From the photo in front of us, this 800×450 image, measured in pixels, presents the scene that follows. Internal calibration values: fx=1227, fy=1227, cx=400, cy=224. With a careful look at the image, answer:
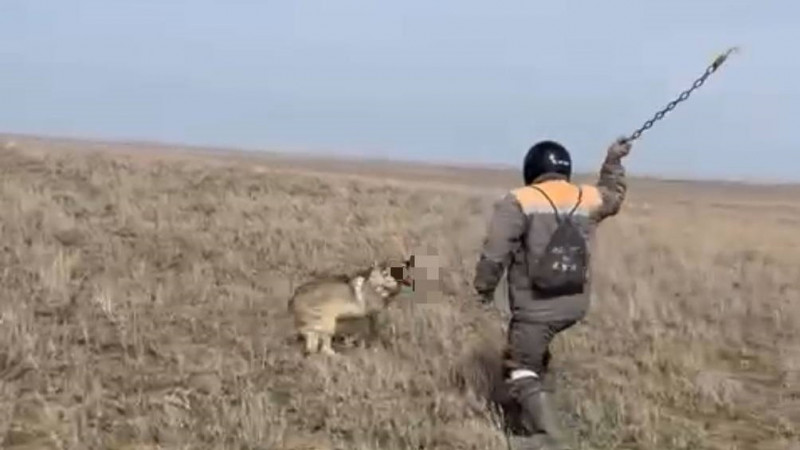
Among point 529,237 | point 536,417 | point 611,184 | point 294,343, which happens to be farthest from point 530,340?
point 294,343

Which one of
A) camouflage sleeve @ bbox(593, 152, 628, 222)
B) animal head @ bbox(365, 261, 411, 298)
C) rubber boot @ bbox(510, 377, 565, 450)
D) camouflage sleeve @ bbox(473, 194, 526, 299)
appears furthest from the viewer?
animal head @ bbox(365, 261, 411, 298)

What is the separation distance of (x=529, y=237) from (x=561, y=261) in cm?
23

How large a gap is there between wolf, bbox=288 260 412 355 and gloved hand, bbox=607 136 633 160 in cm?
291

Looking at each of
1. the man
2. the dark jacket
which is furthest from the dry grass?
the dark jacket

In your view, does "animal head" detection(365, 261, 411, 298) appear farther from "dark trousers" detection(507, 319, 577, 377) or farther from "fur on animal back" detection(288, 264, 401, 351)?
"dark trousers" detection(507, 319, 577, 377)

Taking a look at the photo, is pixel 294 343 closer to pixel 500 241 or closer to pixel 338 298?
pixel 338 298

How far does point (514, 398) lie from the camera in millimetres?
7410

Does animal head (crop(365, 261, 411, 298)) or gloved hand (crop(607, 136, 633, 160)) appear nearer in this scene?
gloved hand (crop(607, 136, 633, 160))

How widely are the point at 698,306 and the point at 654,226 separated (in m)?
11.8

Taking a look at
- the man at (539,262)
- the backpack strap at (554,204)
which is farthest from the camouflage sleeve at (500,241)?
the backpack strap at (554,204)

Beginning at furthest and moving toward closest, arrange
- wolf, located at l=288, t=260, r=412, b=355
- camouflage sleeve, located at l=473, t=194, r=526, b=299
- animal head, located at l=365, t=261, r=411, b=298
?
animal head, located at l=365, t=261, r=411, b=298
wolf, located at l=288, t=260, r=412, b=355
camouflage sleeve, located at l=473, t=194, r=526, b=299

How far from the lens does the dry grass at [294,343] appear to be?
749 cm

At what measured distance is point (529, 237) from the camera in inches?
276

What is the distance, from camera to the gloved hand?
7.53 metres
